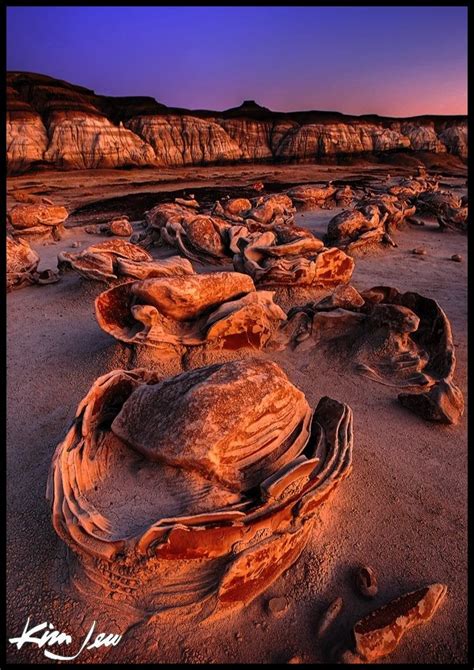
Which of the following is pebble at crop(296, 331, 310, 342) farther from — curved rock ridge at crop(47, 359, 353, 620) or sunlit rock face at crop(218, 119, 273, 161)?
sunlit rock face at crop(218, 119, 273, 161)

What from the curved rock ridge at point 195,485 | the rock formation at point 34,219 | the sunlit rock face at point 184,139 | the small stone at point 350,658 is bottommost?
the small stone at point 350,658

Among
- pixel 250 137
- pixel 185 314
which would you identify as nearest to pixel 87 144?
pixel 250 137

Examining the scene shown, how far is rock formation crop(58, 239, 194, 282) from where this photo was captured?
19.1 ft

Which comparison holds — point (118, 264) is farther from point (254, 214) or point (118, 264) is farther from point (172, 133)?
point (172, 133)

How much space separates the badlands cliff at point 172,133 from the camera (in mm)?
29234

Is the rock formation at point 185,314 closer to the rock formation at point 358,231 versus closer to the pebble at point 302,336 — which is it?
the pebble at point 302,336

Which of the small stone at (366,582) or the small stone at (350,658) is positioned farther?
the small stone at (366,582)

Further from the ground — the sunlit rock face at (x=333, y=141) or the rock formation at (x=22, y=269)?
Result: the sunlit rock face at (x=333, y=141)

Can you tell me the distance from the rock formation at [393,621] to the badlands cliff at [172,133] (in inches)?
1260

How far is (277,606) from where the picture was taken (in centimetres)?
206

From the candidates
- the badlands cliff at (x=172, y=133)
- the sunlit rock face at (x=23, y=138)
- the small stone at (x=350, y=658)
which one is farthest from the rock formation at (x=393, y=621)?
the badlands cliff at (x=172, y=133)

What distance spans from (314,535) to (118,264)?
496 centimetres

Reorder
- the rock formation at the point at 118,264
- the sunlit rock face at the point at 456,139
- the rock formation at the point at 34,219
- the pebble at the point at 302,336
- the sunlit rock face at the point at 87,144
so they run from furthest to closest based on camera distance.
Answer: the sunlit rock face at the point at 456,139
the sunlit rock face at the point at 87,144
the rock formation at the point at 34,219
the rock formation at the point at 118,264
the pebble at the point at 302,336
